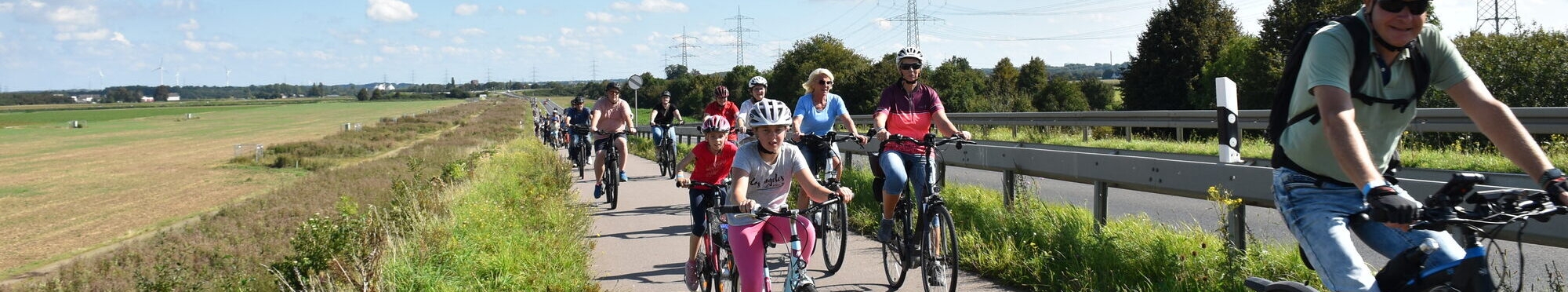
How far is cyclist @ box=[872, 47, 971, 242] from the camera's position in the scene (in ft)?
21.3

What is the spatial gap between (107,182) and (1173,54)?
42.0 meters

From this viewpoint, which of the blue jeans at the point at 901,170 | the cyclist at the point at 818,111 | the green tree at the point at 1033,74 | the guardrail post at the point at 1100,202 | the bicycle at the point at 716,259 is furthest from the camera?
the green tree at the point at 1033,74

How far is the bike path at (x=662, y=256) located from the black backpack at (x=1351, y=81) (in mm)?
3300

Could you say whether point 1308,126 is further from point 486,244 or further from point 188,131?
point 188,131

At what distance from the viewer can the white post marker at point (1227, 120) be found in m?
5.15

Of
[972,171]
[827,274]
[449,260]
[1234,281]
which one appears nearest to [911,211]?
[827,274]

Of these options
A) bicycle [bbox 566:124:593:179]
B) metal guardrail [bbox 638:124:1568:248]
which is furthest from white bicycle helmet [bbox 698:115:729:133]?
bicycle [bbox 566:124:593:179]

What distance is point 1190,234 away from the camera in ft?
20.2

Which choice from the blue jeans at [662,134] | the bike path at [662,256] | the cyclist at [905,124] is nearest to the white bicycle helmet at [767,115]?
the cyclist at [905,124]

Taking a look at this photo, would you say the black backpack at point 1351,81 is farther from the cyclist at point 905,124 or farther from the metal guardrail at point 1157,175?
the cyclist at point 905,124

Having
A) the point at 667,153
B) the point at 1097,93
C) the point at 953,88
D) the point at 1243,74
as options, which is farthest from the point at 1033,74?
the point at 667,153

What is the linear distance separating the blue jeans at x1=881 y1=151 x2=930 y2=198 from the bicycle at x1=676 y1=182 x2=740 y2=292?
3.88 ft

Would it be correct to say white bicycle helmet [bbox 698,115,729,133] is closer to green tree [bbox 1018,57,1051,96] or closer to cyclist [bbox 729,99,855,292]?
cyclist [bbox 729,99,855,292]

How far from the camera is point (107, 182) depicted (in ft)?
145
